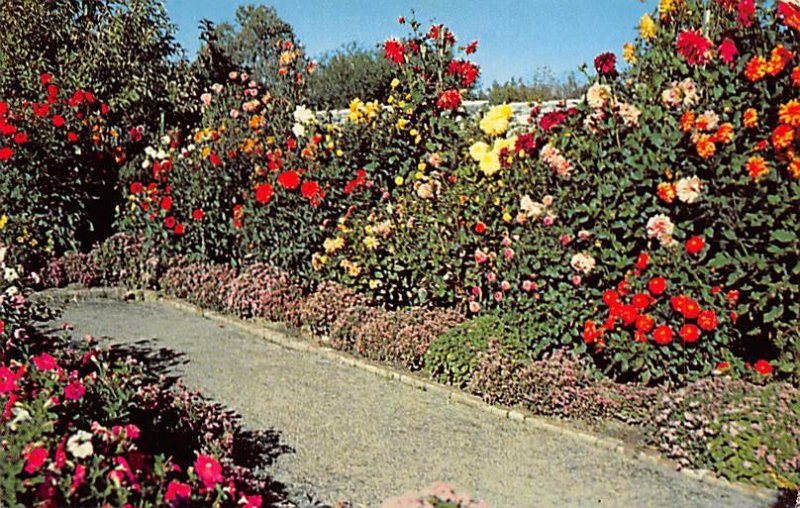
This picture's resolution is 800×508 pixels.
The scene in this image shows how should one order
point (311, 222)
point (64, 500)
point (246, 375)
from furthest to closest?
point (311, 222)
point (246, 375)
point (64, 500)

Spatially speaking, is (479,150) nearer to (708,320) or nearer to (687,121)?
(687,121)

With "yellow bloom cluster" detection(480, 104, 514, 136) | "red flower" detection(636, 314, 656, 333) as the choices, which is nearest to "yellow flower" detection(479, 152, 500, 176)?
"yellow bloom cluster" detection(480, 104, 514, 136)

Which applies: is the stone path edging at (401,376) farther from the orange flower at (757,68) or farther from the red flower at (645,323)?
the orange flower at (757,68)

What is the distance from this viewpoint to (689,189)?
442 cm

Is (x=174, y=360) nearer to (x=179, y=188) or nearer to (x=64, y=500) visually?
(x=179, y=188)

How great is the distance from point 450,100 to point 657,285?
2527 millimetres

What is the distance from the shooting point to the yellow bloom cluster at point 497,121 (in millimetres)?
5812

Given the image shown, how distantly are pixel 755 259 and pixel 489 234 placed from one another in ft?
5.95

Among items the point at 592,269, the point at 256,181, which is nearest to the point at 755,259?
the point at 592,269

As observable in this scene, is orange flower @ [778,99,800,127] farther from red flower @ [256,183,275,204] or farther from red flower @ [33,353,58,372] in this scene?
red flower @ [256,183,275,204]

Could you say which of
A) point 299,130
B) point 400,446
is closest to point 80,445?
point 400,446

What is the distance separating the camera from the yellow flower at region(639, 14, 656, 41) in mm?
4891

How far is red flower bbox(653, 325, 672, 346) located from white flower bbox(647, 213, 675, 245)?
0.47 metres

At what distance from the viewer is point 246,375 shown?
5.34m
